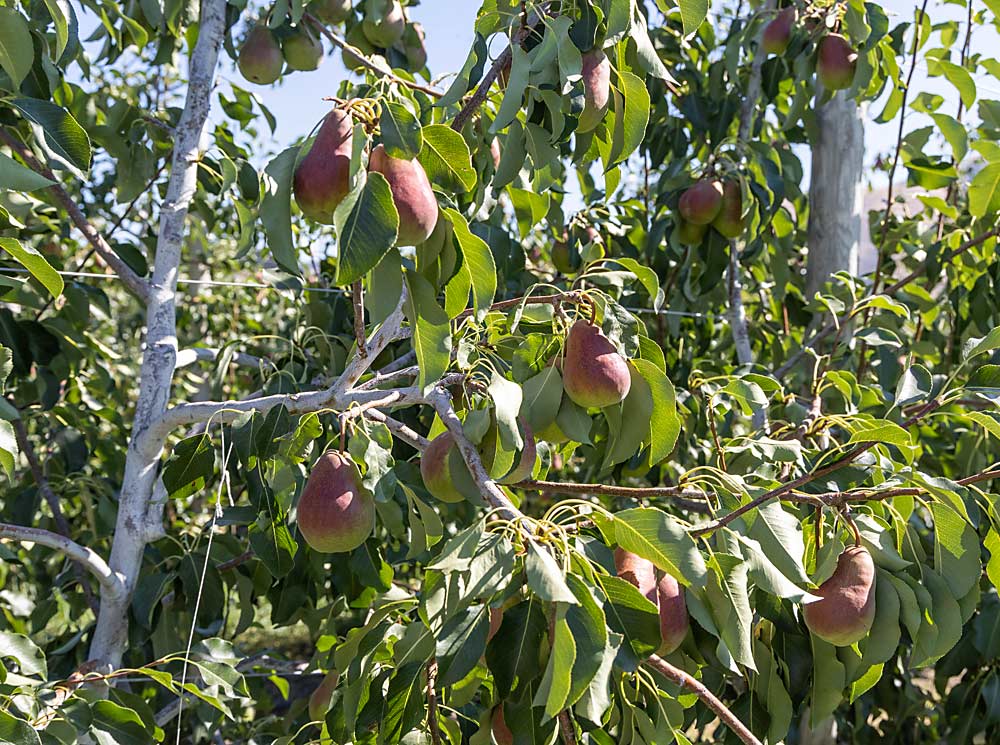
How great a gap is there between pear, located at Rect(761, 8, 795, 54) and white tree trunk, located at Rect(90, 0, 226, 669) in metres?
1.05

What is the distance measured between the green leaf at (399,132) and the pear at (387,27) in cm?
124

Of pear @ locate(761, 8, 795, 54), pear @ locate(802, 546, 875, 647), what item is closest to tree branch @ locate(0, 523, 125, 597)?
pear @ locate(802, 546, 875, 647)

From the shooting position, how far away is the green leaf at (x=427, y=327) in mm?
874

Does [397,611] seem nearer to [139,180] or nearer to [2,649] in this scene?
[2,649]

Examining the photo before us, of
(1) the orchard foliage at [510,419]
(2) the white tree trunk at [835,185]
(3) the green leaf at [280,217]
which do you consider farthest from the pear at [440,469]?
(2) the white tree trunk at [835,185]

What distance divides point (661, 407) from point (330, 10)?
3.92 ft

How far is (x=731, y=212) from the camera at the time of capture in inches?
70.9

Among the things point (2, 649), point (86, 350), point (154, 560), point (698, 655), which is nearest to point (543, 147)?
point (698, 655)

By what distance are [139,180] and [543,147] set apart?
0.98 metres

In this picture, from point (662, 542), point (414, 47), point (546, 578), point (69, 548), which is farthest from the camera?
point (414, 47)

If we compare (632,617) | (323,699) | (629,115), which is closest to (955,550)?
(632,617)

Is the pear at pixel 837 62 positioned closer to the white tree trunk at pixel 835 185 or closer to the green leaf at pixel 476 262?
the white tree trunk at pixel 835 185

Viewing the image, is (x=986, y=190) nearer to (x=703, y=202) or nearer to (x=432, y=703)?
(x=703, y=202)

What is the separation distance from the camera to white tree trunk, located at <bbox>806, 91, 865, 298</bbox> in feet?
7.45
